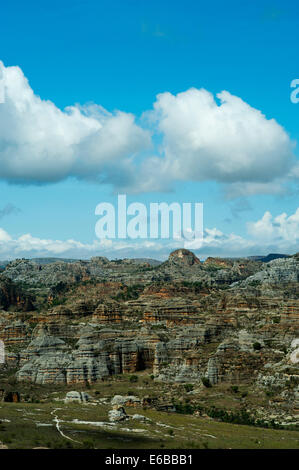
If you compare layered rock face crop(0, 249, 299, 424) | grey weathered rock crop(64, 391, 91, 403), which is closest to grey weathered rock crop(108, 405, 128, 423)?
grey weathered rock crop(64, 391, 91, 403)

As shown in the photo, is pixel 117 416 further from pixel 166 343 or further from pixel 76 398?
pixel 166 343

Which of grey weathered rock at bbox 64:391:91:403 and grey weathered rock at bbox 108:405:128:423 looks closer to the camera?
grey weathered rock at bbox 108:405:128:423

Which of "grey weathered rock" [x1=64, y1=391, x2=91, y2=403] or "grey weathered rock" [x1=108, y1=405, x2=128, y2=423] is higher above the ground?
"grey weathered rock" [x1=108, y1=405, x2=128, y2=423]

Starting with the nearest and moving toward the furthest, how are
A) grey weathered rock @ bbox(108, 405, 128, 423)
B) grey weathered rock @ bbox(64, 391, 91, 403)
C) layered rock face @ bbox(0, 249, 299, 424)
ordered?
1. grey weathered rock @ bbox(108, 405, 128, 423)
2. grey weathered rock @ bbox(64, 391, 91, 403)
3. layered rock face @ bbox(0, 249, 299, 424)

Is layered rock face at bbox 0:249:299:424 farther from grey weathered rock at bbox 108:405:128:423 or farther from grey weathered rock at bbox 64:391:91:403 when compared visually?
grey weathered rock at bbox 108:405:128:423

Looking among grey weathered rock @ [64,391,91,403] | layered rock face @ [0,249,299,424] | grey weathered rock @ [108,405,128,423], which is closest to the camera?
grey weathered rock @ [108,405,128,423]

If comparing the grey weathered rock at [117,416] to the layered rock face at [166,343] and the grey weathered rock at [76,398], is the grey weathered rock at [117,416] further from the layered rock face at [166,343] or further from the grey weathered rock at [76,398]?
the layered rock face at [166,343]

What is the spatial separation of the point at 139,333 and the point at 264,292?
219ft

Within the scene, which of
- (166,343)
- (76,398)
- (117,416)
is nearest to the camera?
(117,416)

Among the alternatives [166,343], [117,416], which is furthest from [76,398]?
[166,343]

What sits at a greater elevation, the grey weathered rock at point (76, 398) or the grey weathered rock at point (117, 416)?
the grey weathered rock at point (117, 416)

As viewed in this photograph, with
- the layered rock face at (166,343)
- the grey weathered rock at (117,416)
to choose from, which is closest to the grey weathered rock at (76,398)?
the grey weathered rock at (117,416)

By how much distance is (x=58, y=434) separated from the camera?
47.6m
